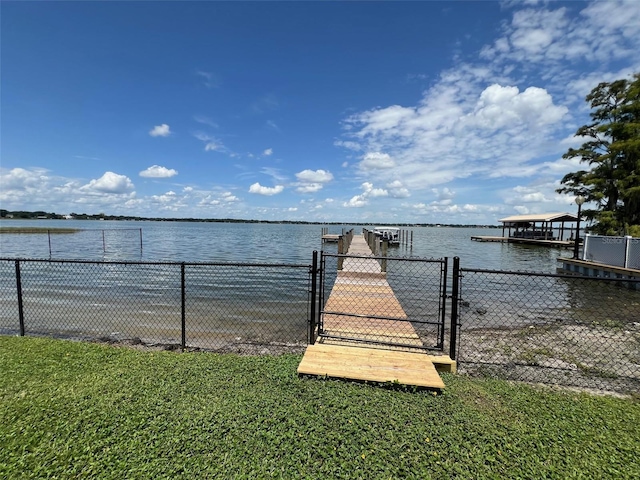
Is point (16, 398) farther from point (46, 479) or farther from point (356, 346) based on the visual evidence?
point (356, 346)

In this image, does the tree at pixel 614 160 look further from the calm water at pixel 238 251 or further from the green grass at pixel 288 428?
the green grass at pixel 288 428

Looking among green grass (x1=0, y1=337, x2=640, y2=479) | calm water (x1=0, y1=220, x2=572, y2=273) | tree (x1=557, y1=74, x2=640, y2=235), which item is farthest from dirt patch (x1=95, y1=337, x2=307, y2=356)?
tree (x1=557, y1=74, x2=640, y2=235)

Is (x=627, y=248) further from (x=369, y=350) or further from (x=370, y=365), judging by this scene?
(x=370, y=365)

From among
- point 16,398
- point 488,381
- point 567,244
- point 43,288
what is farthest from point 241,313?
point 567,244

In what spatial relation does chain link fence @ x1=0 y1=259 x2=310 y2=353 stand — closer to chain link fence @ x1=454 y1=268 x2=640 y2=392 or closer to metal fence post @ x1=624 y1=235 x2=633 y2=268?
chain link fence @ x1=454 y1=268 x2=640 y2=392

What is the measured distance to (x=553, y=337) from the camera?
289 inches

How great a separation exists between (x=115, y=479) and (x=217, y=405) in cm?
101

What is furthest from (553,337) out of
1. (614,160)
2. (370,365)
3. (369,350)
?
(614,160)

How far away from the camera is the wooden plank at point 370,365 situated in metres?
3.89

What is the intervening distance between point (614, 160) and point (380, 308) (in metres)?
26.7

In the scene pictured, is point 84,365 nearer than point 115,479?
No

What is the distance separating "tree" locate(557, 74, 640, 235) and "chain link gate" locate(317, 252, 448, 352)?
52.2 ft

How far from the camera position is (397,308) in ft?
24.9

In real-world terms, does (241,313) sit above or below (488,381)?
below
